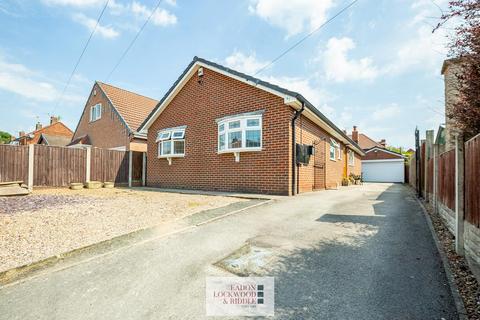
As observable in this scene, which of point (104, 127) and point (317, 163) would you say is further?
point (104, 127)

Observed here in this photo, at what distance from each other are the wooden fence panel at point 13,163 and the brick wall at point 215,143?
5567 millimetres

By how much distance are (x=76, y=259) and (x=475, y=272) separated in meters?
4.92

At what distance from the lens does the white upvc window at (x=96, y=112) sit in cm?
2033

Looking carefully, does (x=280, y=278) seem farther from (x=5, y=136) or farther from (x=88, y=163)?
(x=5, y=136)

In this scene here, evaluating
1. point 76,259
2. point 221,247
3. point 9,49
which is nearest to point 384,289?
point 221,247

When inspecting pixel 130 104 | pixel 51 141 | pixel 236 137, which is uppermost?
pixel 130 104

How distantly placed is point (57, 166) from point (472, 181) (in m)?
15.5

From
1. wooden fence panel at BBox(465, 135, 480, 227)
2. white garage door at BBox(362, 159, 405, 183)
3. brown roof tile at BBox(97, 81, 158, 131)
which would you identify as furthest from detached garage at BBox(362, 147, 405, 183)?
wooden fence panel at BBox(465, 135, 480, 227)

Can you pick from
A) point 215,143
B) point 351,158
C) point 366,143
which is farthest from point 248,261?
point 366,143

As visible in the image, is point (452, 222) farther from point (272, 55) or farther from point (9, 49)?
point (9, 49)

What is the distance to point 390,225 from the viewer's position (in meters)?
4.70

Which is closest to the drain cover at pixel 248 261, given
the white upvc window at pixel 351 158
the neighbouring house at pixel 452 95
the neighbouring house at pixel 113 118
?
the neighbouring house at pixel 452 95

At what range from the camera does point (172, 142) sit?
40.0 ft

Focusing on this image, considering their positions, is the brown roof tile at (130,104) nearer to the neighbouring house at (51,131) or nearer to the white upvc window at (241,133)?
the white upvc window at (241,133)
